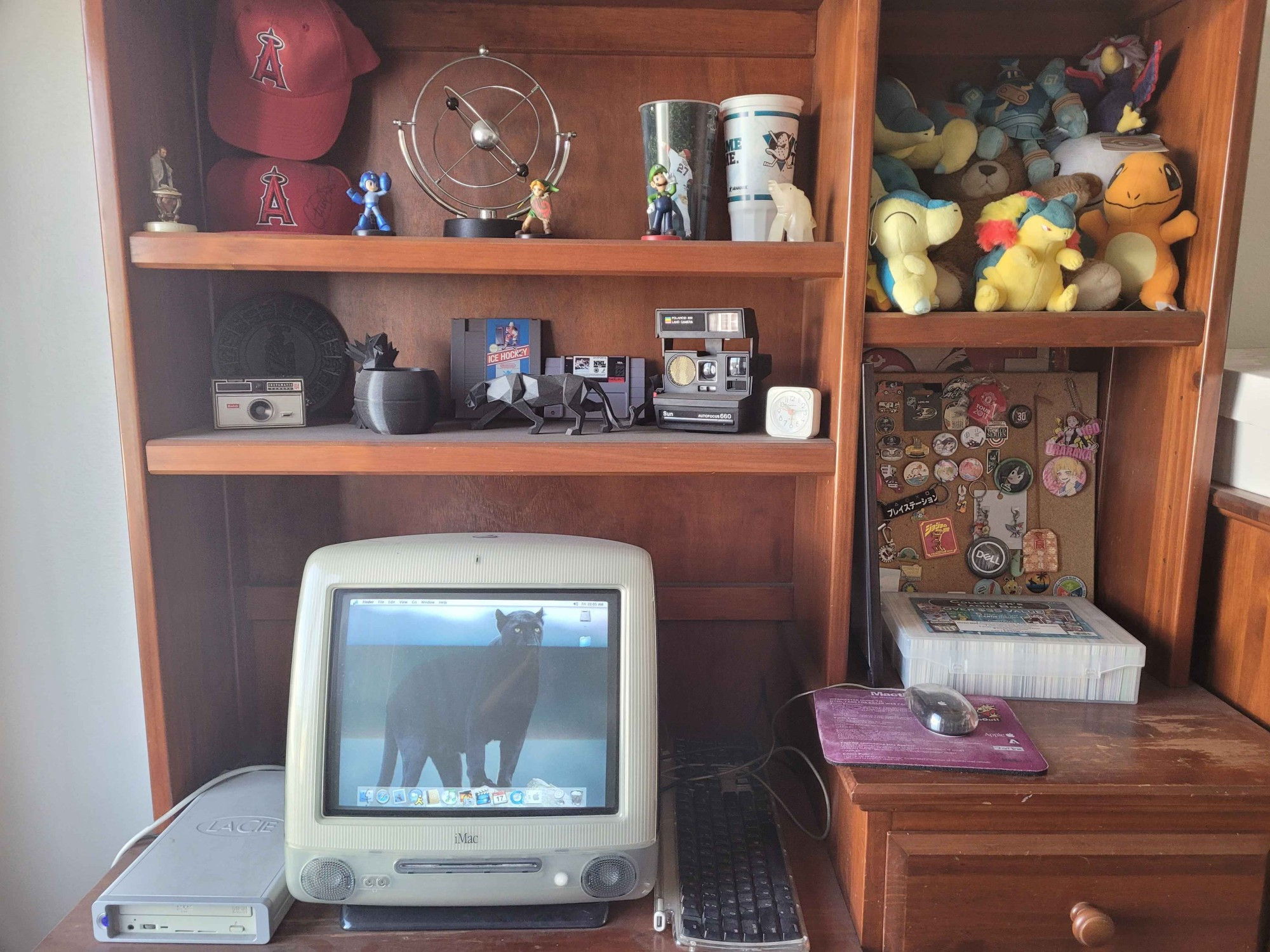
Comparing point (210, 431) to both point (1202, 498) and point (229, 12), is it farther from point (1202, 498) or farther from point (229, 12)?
point (1202, 498)

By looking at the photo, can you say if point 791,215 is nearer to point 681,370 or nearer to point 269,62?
point 681,370

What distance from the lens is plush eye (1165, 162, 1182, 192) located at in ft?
3.75

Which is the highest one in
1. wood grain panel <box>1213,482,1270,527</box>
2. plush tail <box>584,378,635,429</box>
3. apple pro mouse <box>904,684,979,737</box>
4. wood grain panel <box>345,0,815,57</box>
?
wood grain panel <box>345,0,815,57</box>

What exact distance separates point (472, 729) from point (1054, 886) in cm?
68

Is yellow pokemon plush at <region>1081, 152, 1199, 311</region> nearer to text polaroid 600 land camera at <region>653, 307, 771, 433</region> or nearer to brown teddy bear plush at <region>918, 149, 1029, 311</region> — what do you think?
brown teddy bear plush at <region>918, 149, 1029, 311</region>

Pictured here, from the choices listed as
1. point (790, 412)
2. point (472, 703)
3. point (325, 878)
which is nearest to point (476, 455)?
point (472, 703)

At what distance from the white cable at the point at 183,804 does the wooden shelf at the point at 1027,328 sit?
1050 mm

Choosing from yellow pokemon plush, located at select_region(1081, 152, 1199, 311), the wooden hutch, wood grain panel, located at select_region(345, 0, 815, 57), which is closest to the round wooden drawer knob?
the wooden hutch

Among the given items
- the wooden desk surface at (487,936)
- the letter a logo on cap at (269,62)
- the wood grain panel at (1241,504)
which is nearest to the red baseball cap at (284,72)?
the letter a logo on cap at (269,62)

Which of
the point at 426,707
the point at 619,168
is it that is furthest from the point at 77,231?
the point at 426,707

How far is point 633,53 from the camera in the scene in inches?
51.3

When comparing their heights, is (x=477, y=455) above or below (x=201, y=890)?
above

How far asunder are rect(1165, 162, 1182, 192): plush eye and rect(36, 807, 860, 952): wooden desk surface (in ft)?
3.31

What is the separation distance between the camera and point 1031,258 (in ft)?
3.71
